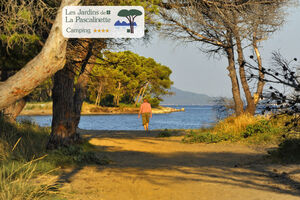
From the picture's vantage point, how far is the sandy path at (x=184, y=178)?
5668 mm

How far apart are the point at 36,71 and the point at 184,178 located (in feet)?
11.7

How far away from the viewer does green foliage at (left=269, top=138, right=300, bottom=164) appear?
8.08 meters

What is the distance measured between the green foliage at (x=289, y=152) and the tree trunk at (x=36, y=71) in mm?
5725

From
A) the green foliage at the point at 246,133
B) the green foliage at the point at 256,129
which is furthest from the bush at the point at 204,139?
the green foliage at the point at 256,129

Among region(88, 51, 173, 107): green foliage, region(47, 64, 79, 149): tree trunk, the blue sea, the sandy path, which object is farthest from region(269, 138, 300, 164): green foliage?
region(88, 51, 173, 107): green foliage

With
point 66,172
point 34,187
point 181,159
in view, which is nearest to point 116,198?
point 34,187

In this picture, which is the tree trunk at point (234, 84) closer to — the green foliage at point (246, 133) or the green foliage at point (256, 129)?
the green foliage at point (246, 133)

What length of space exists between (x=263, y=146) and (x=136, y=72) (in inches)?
1789

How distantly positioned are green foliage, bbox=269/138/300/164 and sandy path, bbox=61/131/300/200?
0.42m

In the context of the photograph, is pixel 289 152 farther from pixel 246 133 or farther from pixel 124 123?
pixel 124 123

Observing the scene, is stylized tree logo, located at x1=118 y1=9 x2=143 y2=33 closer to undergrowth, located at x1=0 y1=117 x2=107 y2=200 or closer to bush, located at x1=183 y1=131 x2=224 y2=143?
undergrowth, located at x1=0 y1=117 x2=107 y2=200

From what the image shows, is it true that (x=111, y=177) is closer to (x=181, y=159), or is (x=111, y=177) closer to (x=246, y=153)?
(x=181, y=159)

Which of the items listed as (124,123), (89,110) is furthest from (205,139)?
(89,110)

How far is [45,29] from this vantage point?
9.21 meters
